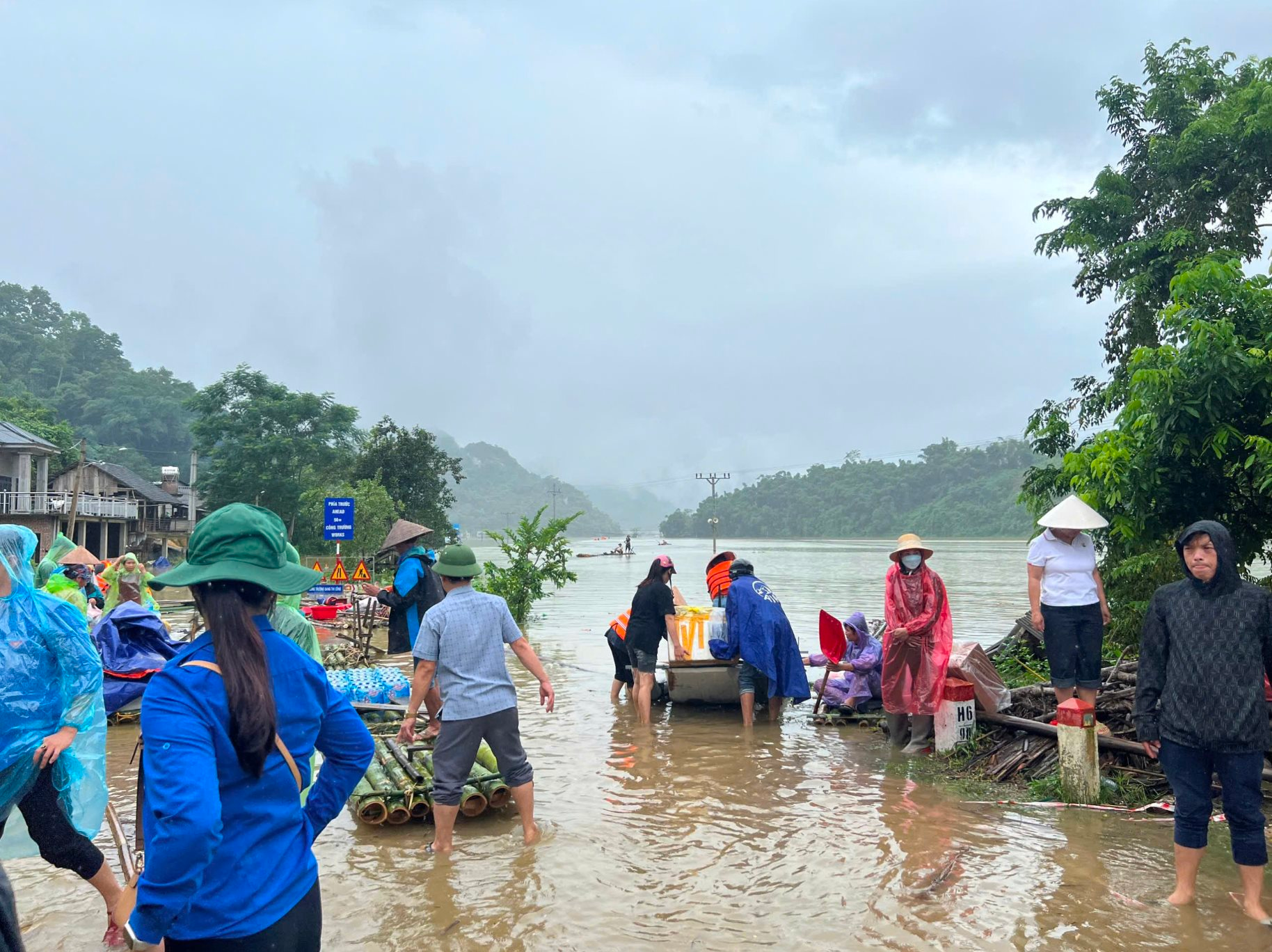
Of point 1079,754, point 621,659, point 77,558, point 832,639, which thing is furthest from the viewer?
point 77,558

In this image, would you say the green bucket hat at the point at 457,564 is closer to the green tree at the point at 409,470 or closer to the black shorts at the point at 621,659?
the black shorts at the point at 621,659

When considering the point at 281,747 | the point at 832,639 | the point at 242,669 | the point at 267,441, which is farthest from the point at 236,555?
the point at 267,441

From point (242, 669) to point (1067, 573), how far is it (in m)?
5.91

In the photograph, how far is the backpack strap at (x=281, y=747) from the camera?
7.11ft

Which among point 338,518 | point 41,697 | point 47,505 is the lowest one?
point 41,697

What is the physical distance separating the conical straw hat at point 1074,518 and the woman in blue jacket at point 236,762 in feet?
18.2

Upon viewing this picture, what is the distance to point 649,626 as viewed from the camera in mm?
9242

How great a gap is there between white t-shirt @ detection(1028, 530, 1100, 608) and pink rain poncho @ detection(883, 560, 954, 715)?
1132 mm

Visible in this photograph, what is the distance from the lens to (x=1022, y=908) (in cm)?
466

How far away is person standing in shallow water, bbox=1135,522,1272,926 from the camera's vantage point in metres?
4.30

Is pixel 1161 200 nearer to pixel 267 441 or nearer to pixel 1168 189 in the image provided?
pixel 1168 189

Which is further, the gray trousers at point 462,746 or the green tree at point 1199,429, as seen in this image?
the green tree at point 1199,429

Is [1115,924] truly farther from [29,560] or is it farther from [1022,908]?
[29,560]

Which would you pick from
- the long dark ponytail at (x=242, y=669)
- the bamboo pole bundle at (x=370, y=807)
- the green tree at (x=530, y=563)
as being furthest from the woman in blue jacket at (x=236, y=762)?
the green tree at (x=530, y=563)
